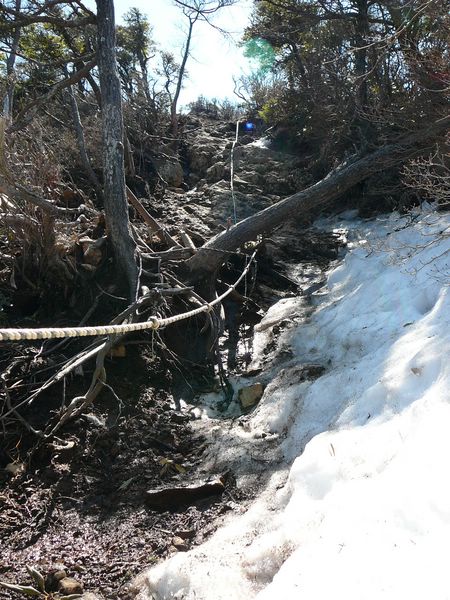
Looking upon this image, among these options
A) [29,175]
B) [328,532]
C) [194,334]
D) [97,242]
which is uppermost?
[29,175]

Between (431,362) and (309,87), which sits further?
(309,87)

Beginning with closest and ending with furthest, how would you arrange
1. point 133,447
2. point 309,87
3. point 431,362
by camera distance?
point 431,362 < point 133,447 < point 309,87

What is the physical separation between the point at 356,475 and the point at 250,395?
220cm

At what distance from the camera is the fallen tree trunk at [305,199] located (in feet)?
21.1

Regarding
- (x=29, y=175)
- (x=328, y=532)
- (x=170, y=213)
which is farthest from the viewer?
(x=170, y=213)

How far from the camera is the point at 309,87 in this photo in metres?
11.0

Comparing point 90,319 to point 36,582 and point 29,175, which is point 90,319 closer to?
point 29,175

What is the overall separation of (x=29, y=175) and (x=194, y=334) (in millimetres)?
2685

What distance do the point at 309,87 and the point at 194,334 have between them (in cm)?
770

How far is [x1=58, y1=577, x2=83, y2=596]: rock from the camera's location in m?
2.72

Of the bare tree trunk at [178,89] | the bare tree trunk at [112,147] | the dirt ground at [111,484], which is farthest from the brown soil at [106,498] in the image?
the bare tree trunk at [178,89]

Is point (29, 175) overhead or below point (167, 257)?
overhead

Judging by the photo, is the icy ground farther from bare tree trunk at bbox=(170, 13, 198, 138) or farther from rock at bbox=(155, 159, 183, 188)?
bare tree trunk at bbox=(170, 13, 198, 138)

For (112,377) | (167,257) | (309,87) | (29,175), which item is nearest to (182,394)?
(112,377)
